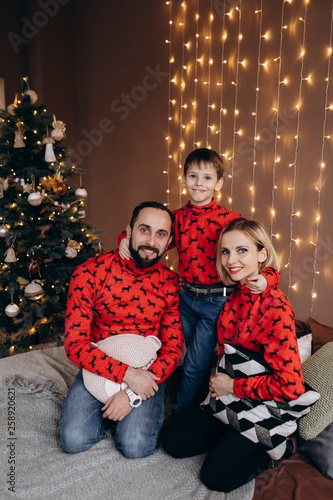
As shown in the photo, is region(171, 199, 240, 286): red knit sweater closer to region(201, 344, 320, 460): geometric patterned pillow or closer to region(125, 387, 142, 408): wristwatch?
region(201, 344, 320, 460): geometric patterned pillow

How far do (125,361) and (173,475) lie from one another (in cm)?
45

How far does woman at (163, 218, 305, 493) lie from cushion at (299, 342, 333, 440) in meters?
0.19

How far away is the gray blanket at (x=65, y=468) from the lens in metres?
1.25

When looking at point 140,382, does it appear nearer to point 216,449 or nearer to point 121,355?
point 121,355

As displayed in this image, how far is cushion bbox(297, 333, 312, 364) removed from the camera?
189 centimetres

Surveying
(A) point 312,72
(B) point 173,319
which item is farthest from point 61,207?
(A) point 312,72

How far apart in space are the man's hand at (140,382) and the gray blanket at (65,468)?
0.23 m

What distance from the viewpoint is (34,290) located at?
245cm

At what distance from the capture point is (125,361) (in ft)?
5.22

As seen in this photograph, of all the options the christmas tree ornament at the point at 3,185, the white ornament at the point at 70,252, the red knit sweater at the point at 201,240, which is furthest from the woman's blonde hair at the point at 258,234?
the christmas tree ornament at the point at 3,185

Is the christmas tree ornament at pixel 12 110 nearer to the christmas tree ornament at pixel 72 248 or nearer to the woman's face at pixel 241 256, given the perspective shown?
the christmas tree ornament at pixel 72 248

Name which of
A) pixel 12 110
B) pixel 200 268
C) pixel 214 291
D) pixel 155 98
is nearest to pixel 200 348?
pixel 214 291

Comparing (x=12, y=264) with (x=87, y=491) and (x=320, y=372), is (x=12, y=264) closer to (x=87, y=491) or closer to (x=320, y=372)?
(x=87, y=491)

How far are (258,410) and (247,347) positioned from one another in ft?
0.78
